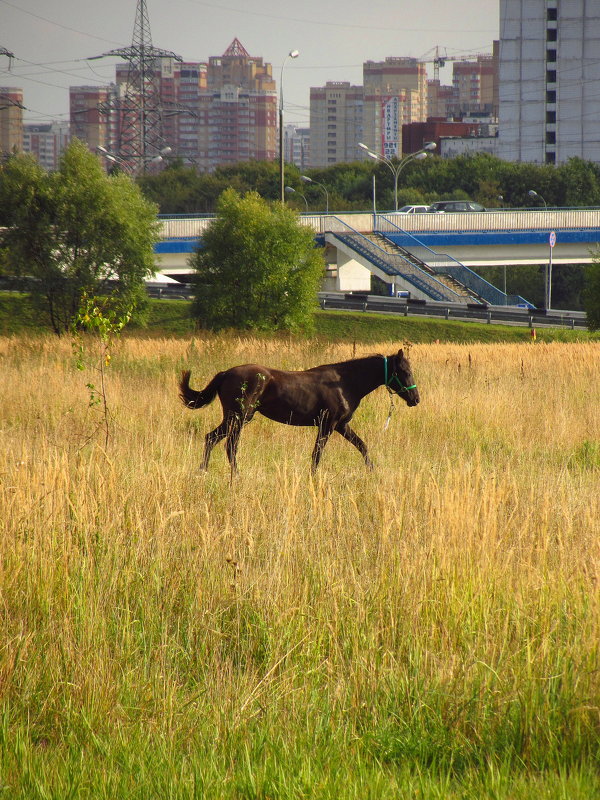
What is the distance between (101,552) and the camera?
5438 mm

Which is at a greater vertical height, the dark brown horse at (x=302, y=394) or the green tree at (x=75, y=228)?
the green tree at (x=75, y=228)

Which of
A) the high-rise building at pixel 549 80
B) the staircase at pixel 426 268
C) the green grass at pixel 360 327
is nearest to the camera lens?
the green grass at pixel 360 327

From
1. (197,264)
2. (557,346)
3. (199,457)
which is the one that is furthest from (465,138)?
(199,457)

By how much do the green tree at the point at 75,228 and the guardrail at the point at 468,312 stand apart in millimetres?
12341

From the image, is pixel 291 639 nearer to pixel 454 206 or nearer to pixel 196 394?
pixel 196 394

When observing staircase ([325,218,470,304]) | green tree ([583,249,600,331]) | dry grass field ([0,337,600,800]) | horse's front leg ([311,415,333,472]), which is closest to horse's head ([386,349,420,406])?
horse's front leg ([311,415,333,472])

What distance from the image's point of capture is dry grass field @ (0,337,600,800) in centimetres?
370

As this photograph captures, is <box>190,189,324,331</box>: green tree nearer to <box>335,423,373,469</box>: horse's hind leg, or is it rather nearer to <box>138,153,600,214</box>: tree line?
<box>335,423,373,469</box>: horse's hind leg

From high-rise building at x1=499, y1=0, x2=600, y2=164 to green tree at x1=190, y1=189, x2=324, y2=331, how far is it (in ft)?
333

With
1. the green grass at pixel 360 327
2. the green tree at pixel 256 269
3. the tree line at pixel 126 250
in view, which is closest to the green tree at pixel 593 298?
the tree line at pixel 126 250

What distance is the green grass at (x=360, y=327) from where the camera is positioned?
40125 millimetres

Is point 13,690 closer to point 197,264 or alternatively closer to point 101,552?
point 101,552

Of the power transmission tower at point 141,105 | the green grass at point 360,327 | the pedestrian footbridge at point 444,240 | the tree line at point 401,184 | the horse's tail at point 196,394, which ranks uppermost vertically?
the power transmission tower at point 141,105

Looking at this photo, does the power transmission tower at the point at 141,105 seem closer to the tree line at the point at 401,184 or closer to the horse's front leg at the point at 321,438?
the tree line at the point at 401,184
